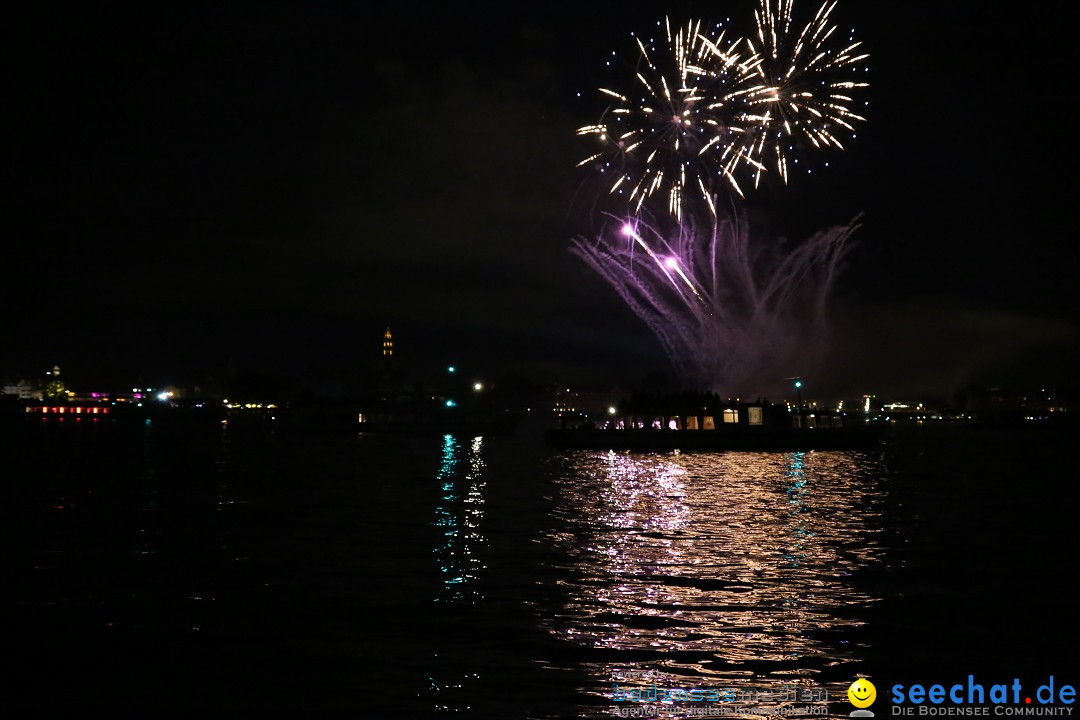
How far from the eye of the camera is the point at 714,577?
17656 millimetres

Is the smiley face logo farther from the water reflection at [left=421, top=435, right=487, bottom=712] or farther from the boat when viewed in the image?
the boat

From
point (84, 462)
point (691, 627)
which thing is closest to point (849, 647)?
point (691, 627)

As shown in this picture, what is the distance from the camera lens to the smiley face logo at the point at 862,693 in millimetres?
10516

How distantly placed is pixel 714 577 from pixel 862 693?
6877 millimetres

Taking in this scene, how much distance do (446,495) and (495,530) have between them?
34.0ft

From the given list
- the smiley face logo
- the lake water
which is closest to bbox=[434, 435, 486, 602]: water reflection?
the lake water

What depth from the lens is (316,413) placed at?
13375 cm

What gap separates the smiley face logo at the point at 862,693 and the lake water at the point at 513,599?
0.13 meters

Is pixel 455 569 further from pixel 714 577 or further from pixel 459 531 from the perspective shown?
pixel 459 531

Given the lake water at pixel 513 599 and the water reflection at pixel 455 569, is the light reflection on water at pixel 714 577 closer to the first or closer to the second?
the lake water at pixel 513 599

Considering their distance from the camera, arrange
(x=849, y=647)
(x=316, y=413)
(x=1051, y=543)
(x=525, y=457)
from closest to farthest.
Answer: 1. (x=849, y=647)
2. (x=1051, y=543)
3. (x=525, y=457)
4. (x=316, y=413)

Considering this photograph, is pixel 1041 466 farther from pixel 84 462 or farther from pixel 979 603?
pixel 84 462

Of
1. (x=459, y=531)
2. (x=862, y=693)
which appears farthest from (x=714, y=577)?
(x=459, y=531)

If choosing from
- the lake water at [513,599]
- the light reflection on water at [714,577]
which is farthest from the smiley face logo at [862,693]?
the light reflection on water at [714,577]
